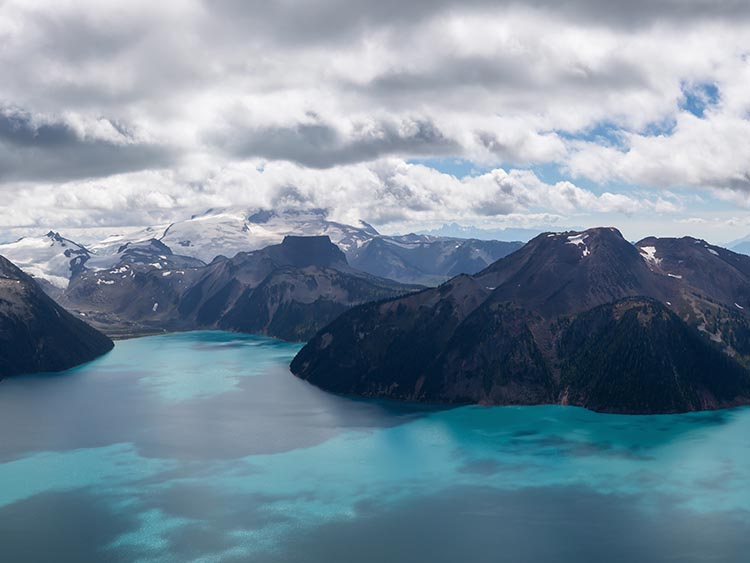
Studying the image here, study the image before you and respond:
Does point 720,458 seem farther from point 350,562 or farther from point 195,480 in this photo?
point 195,480

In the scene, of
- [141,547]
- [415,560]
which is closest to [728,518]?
[415,560]

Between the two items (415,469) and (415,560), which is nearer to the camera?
(415,560)

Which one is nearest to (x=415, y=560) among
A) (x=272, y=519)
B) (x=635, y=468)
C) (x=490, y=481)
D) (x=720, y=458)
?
(x=272, y=519)

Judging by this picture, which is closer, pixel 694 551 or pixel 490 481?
pixel 694 551

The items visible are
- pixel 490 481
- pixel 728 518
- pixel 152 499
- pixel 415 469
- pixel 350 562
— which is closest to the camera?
pixel 350 562

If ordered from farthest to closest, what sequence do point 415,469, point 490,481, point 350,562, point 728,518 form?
point 415,469 → point 490,481 → point 728,518 → point 350,562

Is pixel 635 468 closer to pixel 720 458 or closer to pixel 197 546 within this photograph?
pixel 720 458

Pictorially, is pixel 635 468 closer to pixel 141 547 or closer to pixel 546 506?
pixel 546 506

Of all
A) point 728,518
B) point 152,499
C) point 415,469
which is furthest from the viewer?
point 415,469

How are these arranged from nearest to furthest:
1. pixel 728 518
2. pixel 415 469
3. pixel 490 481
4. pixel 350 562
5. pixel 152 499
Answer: pixel 350 562 < pixel 728 518 < pixel 152 499 < pixel 490 481 < pixel 415 469
